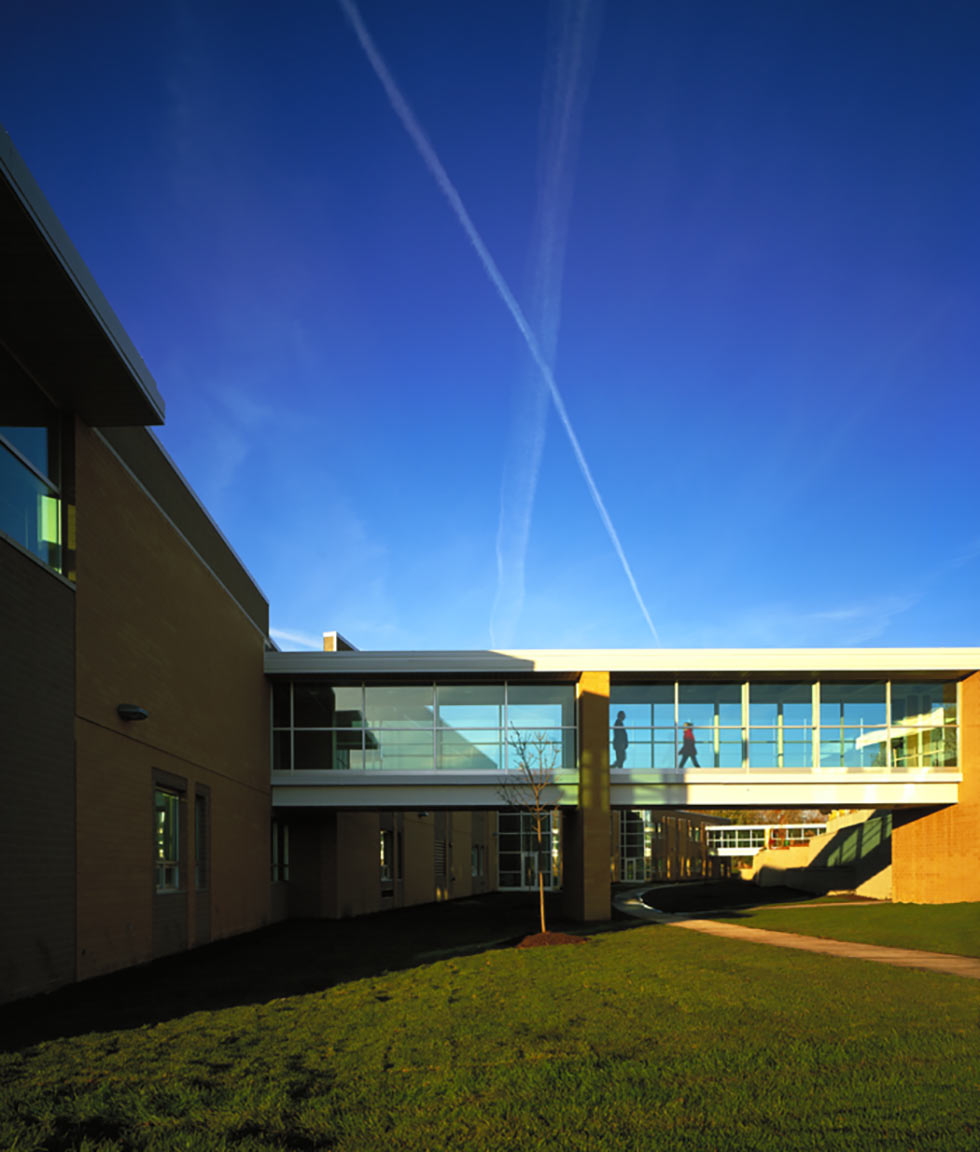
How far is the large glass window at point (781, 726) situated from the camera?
25922 mm

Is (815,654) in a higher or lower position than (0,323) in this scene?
lower

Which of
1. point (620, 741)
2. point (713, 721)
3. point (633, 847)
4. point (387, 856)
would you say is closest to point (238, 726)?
point (620, 741)

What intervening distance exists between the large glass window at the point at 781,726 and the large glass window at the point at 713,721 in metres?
0.37

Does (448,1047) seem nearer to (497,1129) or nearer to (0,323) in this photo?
(497,1129)

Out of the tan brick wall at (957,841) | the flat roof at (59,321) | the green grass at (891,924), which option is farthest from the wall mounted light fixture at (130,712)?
the tan brick wall at (957,841)

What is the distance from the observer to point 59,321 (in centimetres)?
1184

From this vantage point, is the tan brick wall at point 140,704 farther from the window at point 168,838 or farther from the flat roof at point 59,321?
the flat roof at point 59,321

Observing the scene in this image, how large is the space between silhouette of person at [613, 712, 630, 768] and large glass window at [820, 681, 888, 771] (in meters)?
4.88

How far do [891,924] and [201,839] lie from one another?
13700 millimetres

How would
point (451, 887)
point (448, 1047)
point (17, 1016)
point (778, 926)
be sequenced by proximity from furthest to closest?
point (451, 887)
point (778, 926)
point (17, 1016)
point (448, 1047)

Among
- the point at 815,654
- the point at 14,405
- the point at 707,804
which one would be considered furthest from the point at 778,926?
the point at 14,405

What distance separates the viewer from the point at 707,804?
84.7 ft

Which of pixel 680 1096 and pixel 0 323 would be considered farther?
pixel 0 323

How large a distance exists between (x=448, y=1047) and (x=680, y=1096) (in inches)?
95.9
